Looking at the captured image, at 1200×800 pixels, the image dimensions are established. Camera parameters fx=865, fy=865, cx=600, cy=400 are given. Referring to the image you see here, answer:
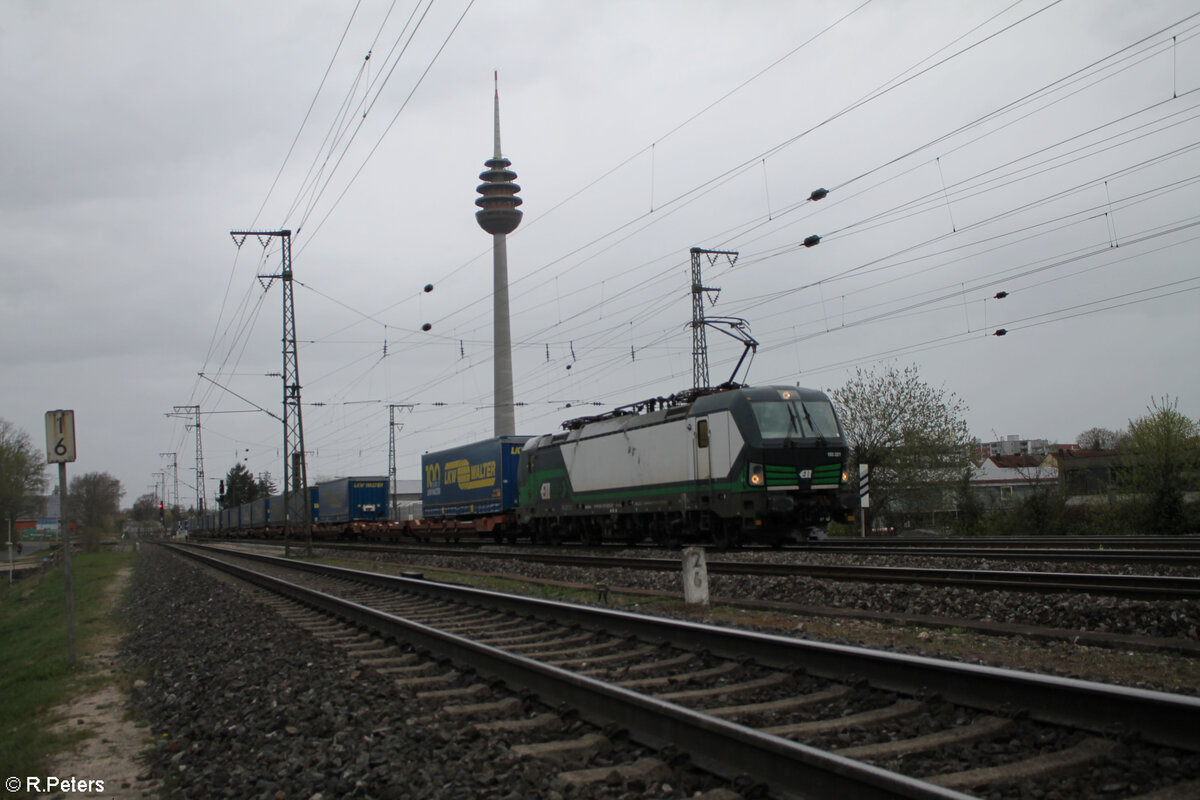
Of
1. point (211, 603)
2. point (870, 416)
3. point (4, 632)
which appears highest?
point (870, 416)

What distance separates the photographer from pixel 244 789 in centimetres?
468

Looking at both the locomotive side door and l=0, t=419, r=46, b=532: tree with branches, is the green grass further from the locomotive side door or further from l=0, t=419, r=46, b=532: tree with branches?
l=0, t=419, r=46, b=532: tree with branches

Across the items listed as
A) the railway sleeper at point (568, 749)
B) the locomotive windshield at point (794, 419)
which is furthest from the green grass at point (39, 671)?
the locomotive windshield at point (794, 419)

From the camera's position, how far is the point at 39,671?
9898 mm

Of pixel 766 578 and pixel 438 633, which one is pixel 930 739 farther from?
pixel 766 578

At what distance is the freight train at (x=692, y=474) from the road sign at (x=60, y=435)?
12.0m

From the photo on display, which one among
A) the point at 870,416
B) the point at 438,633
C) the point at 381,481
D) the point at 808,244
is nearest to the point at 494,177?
the point at 381,481

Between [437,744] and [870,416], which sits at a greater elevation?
[870,416]

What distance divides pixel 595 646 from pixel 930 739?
3792mm

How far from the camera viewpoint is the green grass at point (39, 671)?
625cm

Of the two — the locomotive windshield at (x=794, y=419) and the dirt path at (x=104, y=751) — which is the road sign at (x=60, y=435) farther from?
the locomotive windshield at (x=794, y=419)

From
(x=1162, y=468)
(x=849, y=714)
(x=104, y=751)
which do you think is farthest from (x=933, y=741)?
(x=1162, y=468)

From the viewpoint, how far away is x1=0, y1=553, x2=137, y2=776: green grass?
625 centimetres

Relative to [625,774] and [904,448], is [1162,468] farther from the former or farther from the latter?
[625,774]
